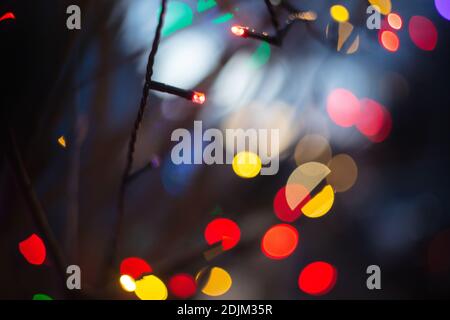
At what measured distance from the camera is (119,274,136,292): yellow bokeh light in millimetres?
1284

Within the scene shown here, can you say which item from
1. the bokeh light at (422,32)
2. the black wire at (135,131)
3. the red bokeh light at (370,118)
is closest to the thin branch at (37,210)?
the black wire at (135,131)

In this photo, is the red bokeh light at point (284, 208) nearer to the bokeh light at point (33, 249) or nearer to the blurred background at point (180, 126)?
the blurred background at point (180, 126)

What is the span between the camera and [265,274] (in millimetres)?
1299

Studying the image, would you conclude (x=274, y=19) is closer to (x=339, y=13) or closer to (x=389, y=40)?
(x=339, y=13)

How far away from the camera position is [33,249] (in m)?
1.28

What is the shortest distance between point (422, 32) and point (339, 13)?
31cm

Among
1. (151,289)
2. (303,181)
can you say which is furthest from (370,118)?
(151,289)

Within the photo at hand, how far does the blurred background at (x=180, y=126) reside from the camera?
1.28 m

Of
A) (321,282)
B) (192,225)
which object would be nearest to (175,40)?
(192,225)

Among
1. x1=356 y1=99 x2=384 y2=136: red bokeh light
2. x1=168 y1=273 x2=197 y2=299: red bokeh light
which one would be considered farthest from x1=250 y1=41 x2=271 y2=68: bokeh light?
x1=168 y1=273 x2=197 y2=299: red bokeh light

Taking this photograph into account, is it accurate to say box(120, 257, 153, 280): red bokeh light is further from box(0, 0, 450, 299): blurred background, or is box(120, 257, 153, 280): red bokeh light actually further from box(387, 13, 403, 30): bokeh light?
box(387, 13, 403, 30): bokeh light
